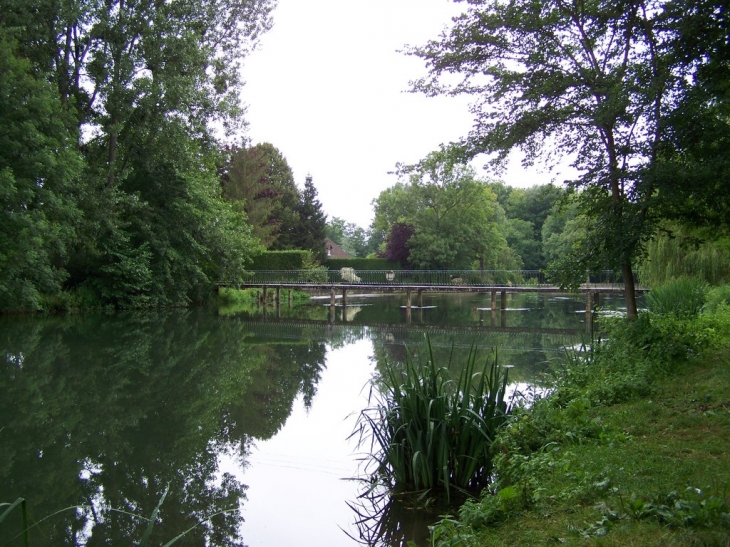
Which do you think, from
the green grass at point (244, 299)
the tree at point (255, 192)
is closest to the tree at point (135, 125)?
the green grass at point (244, 299)

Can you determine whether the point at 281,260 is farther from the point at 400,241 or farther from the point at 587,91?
the point at 587,91

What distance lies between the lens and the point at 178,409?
9.15m

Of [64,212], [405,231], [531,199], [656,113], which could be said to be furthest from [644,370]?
[531,199]

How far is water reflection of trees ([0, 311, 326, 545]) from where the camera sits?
5266 mm

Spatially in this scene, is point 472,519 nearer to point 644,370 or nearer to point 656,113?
point 644,370

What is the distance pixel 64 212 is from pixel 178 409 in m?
13.5

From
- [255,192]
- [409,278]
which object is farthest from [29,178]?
[255,192]

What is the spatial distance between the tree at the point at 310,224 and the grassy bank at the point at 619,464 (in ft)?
150

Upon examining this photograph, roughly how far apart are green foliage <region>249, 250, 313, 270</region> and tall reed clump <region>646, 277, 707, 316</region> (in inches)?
1126

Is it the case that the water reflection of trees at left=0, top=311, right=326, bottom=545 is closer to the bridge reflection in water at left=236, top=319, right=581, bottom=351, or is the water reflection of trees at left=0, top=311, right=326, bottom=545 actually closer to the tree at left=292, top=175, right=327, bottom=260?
the bridge reflection in water at left=236, top=319, right=581, bottom=351

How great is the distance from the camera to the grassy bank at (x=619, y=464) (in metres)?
3.06

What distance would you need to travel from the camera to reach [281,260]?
40281 mm

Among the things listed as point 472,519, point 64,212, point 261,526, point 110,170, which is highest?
point 110,170

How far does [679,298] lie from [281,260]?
98.5ft
